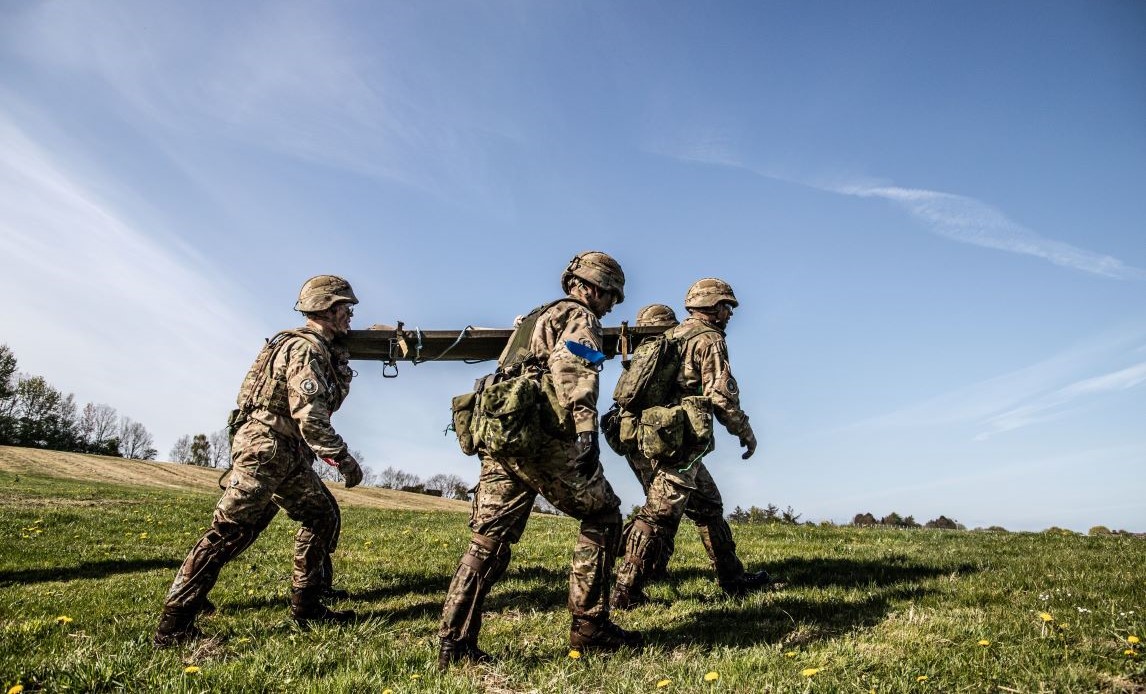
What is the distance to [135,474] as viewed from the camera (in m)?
45.7

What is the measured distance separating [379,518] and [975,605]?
13.9 metres

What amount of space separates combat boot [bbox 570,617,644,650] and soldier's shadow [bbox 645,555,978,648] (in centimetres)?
42

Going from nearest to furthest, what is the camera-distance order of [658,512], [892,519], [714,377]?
[658,512] < [714,377] < [892,519]

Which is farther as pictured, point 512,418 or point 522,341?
point 522,341

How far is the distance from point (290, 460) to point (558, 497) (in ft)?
9.21

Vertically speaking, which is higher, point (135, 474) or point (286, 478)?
point (286, 478)

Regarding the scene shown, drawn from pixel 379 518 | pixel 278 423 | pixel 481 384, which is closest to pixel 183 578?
pixel 278 423

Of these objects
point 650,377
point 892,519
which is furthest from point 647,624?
point 892,519

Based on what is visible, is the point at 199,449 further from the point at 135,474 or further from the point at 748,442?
the point at 748,442

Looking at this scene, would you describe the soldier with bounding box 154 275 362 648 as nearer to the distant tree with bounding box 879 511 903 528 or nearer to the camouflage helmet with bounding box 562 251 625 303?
the camouflage helmet with bounding box 562 251 625 303

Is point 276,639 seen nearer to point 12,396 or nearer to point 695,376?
point 695,376

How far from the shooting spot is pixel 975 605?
6375 mm

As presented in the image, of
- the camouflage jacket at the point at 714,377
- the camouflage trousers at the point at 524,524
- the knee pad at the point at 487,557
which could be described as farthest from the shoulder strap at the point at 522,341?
the camouflage jacket at the point at 714,377

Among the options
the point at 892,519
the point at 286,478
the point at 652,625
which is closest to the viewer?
the point at 652,625
